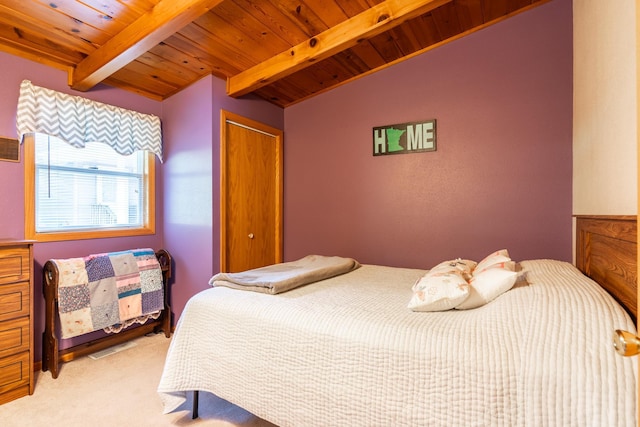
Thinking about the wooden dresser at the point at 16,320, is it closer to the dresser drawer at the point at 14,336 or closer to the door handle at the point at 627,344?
the dresser drawer at the point at 14,336

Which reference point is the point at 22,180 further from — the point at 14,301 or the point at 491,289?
the point at 491,289

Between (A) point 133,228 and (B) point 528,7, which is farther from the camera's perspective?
(A) point 133,228

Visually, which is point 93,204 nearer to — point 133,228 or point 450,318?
point 133,228

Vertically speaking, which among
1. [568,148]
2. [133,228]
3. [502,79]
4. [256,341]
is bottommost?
[256,341]

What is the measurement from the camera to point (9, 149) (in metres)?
2.17

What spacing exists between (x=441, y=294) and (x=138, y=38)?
7.43 feet

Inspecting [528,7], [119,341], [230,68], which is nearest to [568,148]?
[528,7]

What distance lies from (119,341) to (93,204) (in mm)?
1213

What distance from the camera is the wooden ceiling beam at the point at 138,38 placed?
5.70 feet

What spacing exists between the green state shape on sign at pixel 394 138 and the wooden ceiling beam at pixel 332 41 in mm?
892

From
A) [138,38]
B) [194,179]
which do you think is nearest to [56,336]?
[194,179]

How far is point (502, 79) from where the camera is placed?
8.31 ft

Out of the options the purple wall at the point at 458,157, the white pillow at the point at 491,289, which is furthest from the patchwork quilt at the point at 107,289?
the white pillow at the point at 491,289

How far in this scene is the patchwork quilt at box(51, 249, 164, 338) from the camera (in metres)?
2.28
